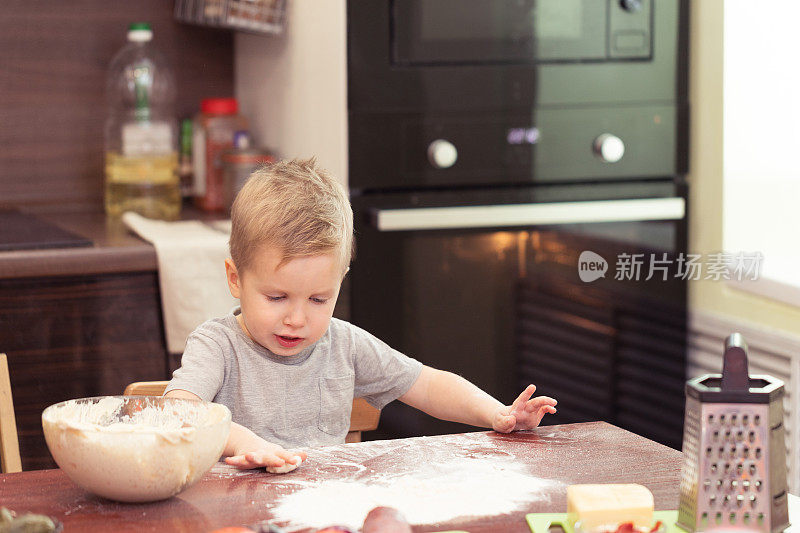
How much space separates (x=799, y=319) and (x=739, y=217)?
27cm

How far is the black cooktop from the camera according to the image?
1.92 m

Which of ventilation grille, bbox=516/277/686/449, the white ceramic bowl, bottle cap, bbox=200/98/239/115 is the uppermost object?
bottle cap, bbox=200/98/239/115

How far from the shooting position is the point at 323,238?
1.28m

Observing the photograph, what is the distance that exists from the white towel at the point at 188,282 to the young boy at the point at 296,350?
1.84ft

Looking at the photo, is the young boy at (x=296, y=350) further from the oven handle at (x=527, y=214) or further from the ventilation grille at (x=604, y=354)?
the ventilation grille at (x=604, y=354)

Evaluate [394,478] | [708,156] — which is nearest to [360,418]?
[394,478]

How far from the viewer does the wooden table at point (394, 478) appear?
97 centimetres

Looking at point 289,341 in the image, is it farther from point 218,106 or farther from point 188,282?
point 218,106

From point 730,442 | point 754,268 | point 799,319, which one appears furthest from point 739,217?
point 730,442

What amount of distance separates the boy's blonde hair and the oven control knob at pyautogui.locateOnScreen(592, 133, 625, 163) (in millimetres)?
974

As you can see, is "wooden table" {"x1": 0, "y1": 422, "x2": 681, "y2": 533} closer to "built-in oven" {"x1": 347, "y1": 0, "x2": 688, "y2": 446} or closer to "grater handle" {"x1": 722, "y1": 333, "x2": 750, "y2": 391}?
"grater handle" {"x1": 722, "y1": 333, "x2": 750, "y2": 391}

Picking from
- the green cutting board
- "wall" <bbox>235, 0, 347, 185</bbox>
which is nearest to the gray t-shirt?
the green cutting board

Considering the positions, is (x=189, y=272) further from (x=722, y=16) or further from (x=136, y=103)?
(x=722, y=16)

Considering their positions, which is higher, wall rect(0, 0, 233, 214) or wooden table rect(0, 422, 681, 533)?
wall rect(0, 0, 233, 214)
